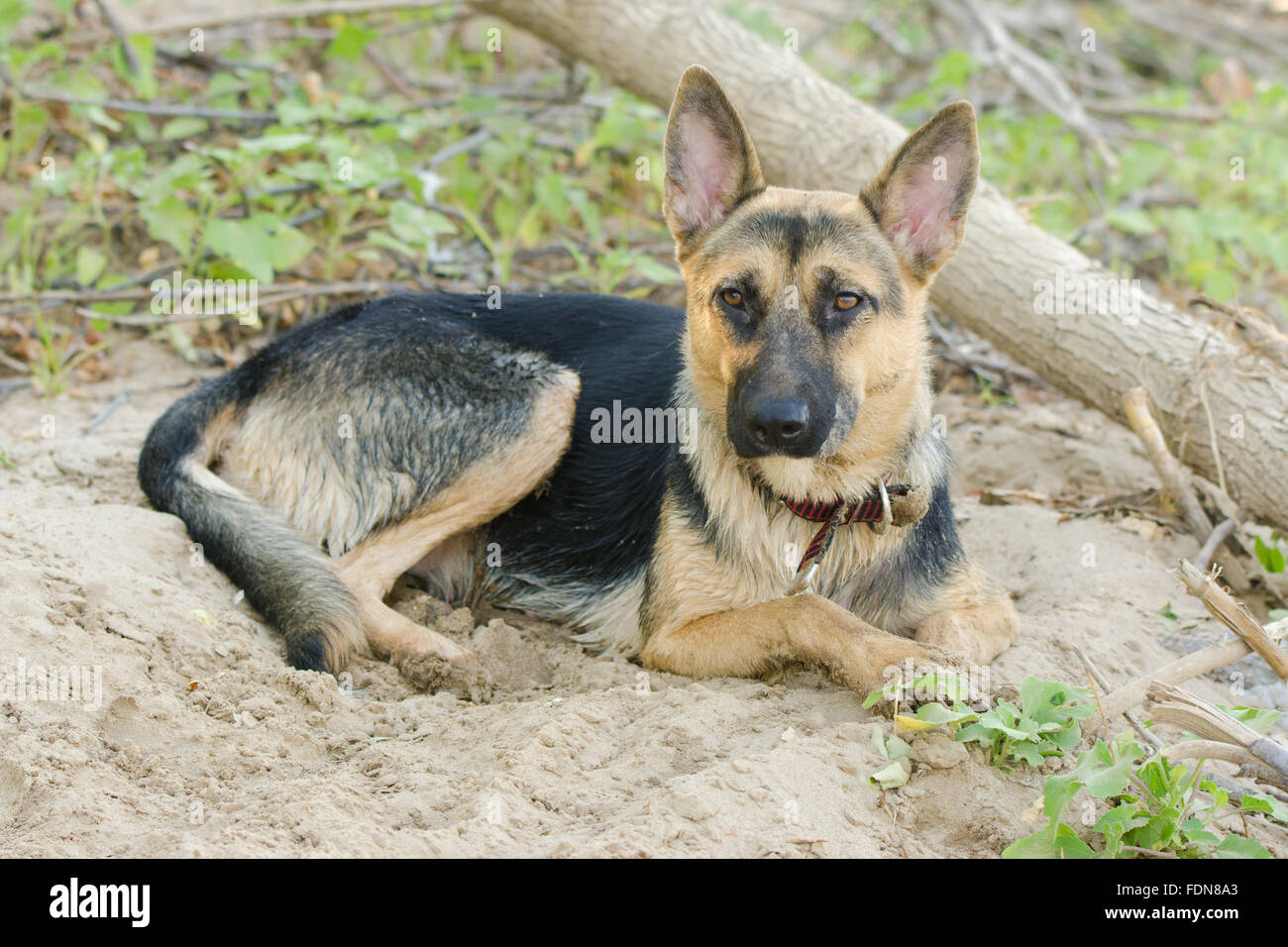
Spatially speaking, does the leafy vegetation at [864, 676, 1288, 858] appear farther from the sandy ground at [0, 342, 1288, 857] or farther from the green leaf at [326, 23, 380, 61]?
the green leaf at [326, 23, 380, 61]

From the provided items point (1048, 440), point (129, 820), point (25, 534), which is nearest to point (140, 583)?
point (25, 534)

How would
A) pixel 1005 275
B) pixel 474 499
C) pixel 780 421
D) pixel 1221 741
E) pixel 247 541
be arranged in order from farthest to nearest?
pixel 1005 275 < pixel 474 499 < pixel 247 541 < pixel 780 421 < pixel 1221 741

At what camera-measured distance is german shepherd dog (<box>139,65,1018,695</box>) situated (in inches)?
142

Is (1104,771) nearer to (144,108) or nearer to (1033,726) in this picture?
(1033,726)

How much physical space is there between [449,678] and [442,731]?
44cm

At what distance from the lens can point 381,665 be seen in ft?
13.1

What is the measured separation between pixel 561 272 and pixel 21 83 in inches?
135

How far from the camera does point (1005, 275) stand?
209 inches

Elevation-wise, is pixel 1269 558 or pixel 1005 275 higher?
pixel 1005 275

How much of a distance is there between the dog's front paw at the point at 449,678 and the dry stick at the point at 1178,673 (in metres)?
2.01

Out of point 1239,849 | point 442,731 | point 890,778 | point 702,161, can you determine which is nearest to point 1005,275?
point 702,161

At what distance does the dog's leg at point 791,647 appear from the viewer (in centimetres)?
→ 335

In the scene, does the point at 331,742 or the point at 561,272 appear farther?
the point at 561,272
